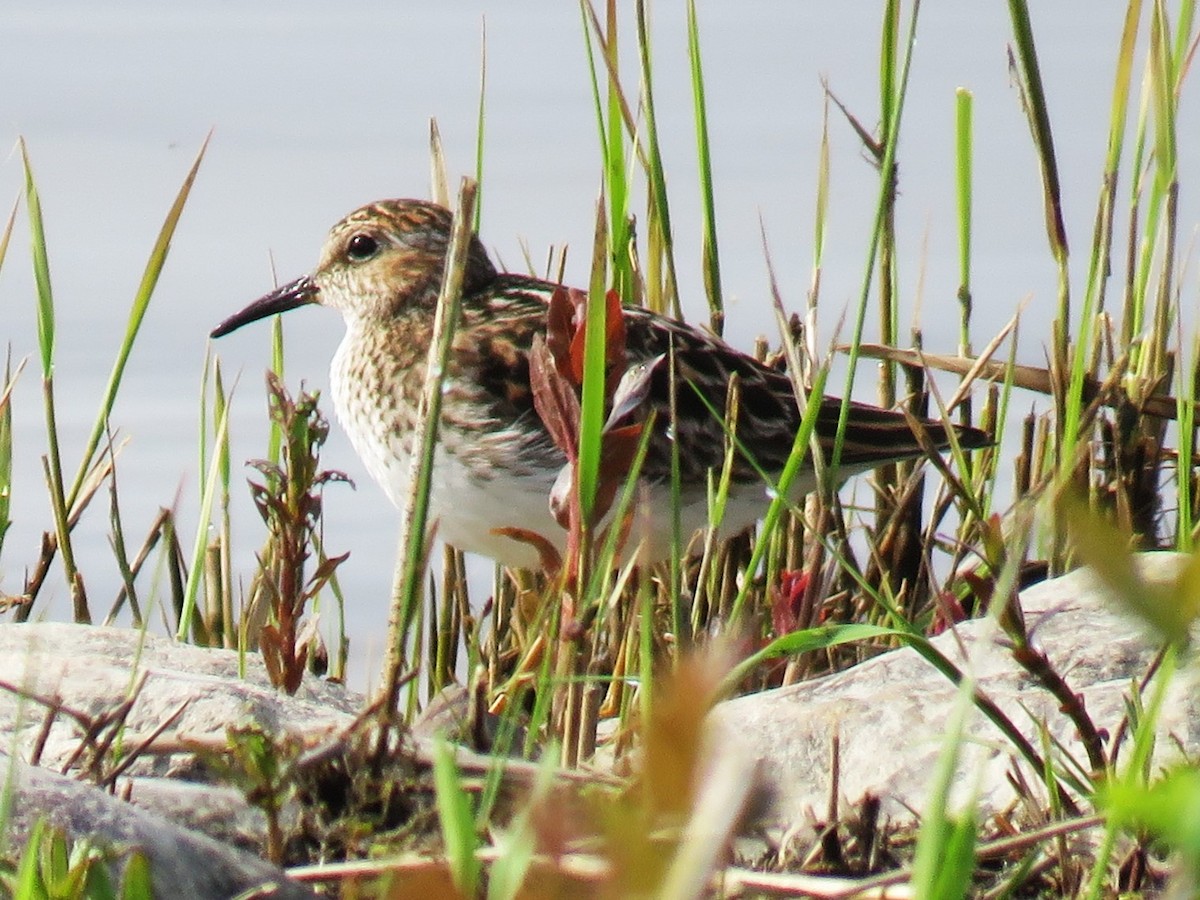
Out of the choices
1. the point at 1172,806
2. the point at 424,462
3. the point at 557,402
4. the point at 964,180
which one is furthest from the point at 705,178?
the point at 1172,806

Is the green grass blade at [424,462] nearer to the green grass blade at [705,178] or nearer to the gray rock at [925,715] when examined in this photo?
the gray rock at [925,715]

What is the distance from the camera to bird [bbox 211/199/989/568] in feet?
14.0

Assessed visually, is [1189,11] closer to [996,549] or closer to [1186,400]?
[1186,400]

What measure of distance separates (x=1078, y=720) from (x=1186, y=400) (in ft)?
5.39

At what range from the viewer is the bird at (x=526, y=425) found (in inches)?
167

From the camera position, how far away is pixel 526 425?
438cm

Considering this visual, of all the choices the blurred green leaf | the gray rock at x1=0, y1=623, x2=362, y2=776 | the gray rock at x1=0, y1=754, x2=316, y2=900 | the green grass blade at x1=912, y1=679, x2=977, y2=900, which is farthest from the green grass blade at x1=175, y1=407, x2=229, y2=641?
the blurred green leaf

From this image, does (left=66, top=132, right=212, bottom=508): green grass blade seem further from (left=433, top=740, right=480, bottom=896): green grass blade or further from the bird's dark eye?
(left=433, top=740, right=480, bottom=896): green grass blade

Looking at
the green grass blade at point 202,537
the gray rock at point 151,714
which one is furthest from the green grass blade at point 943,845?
the green grass blade at point 202,537

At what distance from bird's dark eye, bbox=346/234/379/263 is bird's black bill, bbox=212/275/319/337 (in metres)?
0.17

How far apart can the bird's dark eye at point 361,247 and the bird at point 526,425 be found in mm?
264

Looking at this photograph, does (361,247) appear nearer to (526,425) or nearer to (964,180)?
(526,425)

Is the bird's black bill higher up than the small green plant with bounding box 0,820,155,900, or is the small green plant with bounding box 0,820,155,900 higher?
the bird's black bill

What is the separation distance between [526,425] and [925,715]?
1957 mm
